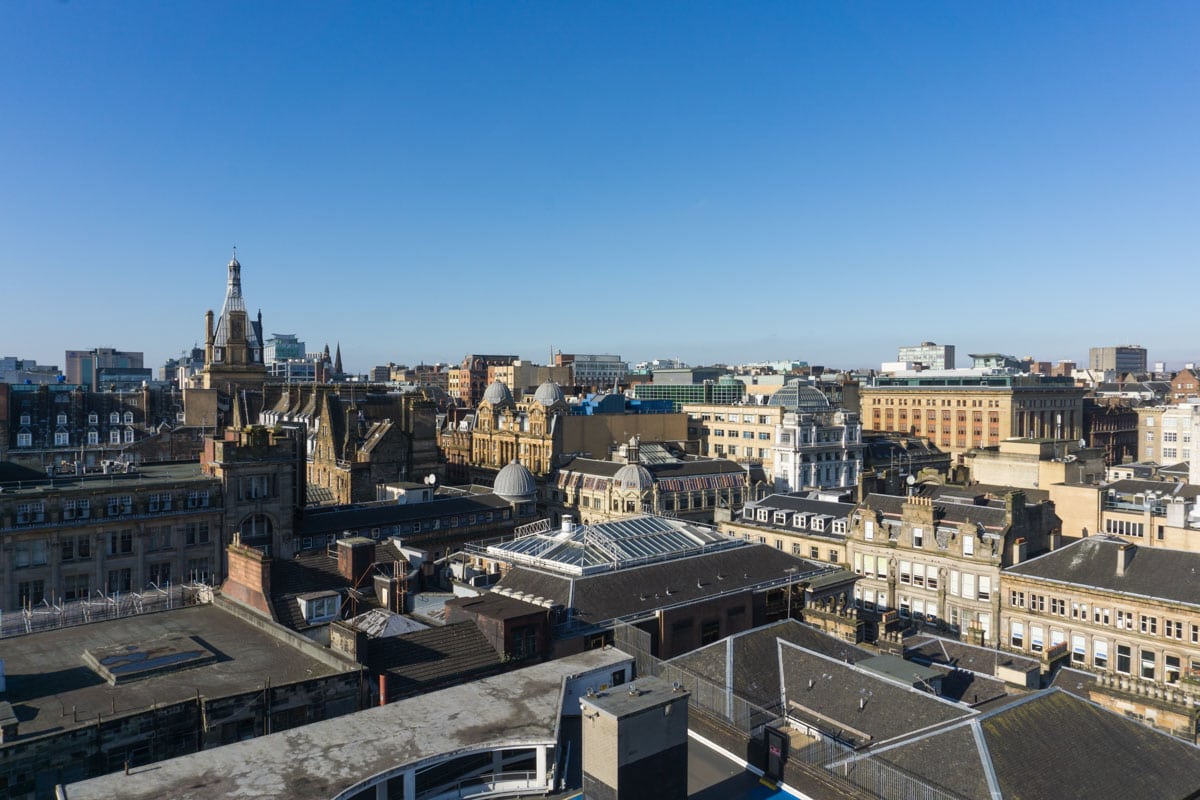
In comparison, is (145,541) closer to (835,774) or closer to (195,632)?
(195,632)

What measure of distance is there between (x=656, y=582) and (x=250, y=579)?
20613mm

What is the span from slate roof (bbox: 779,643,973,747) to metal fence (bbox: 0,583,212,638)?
29.6 m

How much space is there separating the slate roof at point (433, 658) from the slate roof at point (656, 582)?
6.80 m

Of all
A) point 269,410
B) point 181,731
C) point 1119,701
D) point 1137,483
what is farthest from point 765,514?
point 269,410

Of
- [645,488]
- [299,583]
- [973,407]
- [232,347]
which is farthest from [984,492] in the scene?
[232,347]

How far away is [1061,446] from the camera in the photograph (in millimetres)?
81750

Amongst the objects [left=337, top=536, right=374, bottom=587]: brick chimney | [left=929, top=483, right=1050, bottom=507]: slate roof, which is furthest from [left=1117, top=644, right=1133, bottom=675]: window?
[left=337, top=536, right=374, bottom=587]: brick chimney

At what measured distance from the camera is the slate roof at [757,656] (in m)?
32.4

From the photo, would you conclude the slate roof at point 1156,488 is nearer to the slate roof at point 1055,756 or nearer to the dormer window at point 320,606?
the slate roof at point 1055,756

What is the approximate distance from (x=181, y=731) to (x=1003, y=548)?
52.0 metres

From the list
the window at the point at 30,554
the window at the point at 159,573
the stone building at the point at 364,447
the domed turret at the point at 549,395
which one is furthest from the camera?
the domed turret at the point at 549,395

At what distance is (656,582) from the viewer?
4638cm

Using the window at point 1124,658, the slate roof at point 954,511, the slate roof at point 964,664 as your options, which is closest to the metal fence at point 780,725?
the slate roof at point 964,664

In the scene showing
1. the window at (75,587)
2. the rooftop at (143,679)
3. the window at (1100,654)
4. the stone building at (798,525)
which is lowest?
the window at (1100,654)
